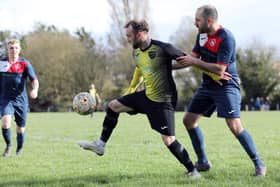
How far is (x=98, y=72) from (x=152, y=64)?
57803mm

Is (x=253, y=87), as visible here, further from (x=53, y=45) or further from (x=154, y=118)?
(x=154, y=118)

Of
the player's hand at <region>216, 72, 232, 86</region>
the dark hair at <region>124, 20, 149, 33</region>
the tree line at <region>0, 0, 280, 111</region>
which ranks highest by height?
the dark hair at <region>124, 20, 149, 33</region>

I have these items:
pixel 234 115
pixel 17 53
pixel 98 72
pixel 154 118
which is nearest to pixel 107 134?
pixel 154 118

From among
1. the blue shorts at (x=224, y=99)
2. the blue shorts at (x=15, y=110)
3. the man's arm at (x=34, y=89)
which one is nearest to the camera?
the blue shorts at (x=224, y=99)

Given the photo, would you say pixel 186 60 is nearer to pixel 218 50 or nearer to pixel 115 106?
pixel 218 50

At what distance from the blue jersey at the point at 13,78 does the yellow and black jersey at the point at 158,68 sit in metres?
3.56

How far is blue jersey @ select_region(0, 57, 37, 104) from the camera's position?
30.4 feet

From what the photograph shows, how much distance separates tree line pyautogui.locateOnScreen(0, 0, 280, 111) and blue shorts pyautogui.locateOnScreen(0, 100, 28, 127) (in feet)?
163

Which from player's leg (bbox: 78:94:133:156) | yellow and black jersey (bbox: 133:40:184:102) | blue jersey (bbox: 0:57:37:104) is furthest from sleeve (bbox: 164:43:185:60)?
blue jersey (bbox: 0:57:37:104)

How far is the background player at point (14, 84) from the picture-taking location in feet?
30.3

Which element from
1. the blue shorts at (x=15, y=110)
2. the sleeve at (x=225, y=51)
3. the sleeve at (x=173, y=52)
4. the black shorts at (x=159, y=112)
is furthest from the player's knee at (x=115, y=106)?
the blue shorts at (x=15, y=110)

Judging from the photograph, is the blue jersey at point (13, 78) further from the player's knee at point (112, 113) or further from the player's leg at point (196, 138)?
the player's leg at point (196, 138)

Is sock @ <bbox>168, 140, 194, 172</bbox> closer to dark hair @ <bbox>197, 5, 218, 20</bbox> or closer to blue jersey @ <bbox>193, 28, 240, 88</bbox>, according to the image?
blue jersey @ <bbox>193, 28, 240, 88</bbox>

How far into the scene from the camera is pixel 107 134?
6.82 m
